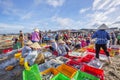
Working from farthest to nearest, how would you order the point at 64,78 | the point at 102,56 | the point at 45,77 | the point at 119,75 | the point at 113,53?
the point at 113,53 → the point at 102,56 → the point at 119,75 → the point at 45,77 → the point at 64,78

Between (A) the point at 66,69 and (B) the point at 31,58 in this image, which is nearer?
(A) the point at 66,69

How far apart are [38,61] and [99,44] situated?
8.86 feet

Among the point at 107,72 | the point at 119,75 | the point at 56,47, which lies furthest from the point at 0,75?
the point at 119,75

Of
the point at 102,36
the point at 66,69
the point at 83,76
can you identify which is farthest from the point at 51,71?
the point at 102,36

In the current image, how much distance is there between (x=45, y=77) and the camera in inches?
133

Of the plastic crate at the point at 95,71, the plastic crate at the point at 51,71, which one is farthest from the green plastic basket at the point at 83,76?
the plastic crate at the point at 51,71

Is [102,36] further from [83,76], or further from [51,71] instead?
[51,71]

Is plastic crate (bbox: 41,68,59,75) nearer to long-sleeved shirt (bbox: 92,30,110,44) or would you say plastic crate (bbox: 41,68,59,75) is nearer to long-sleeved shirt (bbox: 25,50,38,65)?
long-sleeved shirt (bbox: 25,50,38,65)

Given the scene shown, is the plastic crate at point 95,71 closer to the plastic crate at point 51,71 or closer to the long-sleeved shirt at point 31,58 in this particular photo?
the plastic crate at point 51,71

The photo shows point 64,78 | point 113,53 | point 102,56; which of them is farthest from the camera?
point 113,53

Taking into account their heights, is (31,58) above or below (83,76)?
above

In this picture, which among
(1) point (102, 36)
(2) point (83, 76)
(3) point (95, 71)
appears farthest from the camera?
(1) point (102, 36)

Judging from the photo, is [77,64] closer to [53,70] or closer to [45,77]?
[53,70]

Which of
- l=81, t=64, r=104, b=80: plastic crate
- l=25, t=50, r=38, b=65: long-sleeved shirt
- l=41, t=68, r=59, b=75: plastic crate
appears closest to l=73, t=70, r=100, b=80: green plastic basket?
l=81, t=64, r=104, b=80: plastic crate
